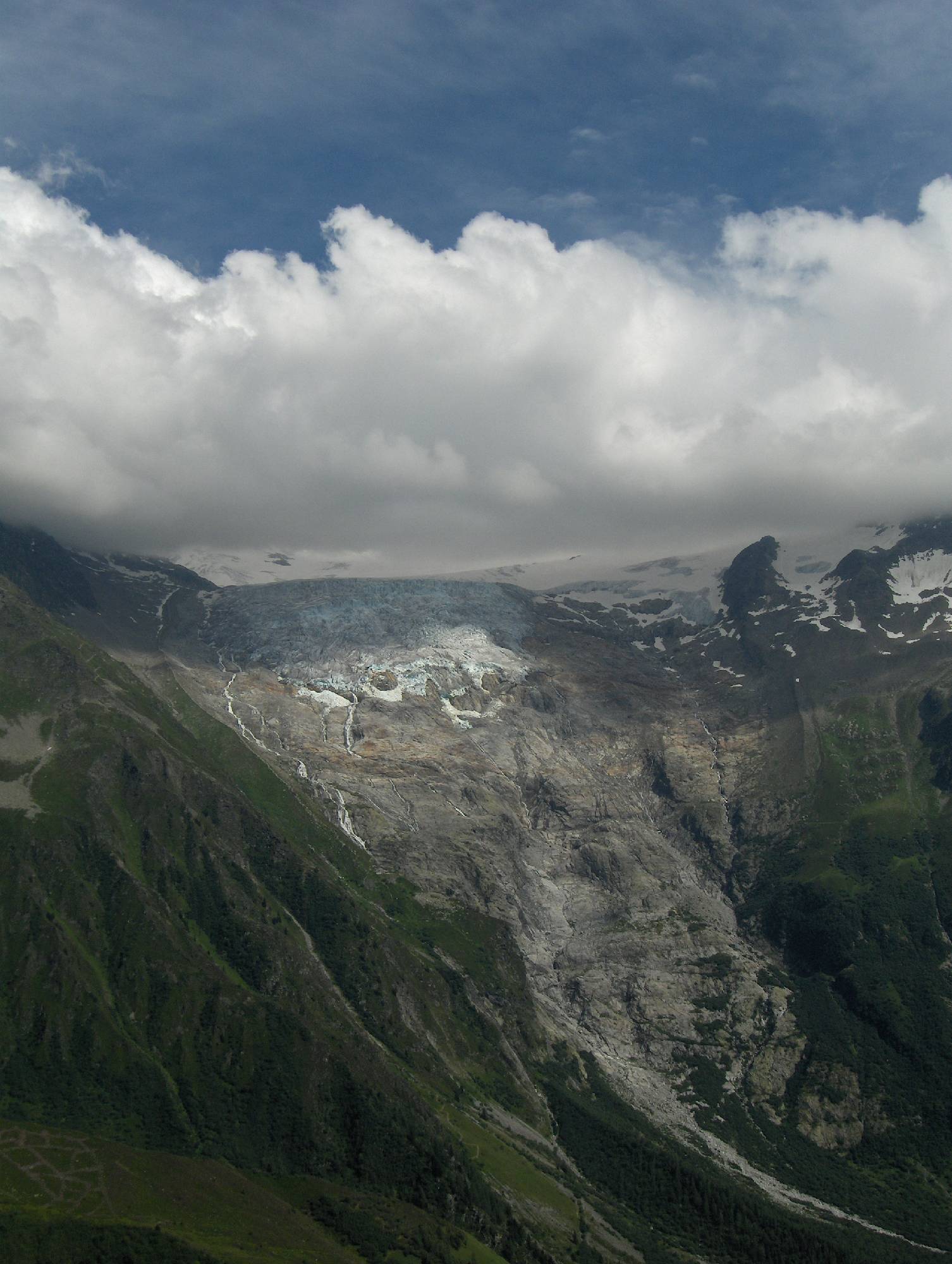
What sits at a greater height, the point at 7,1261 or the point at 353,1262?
the point at 7,1261

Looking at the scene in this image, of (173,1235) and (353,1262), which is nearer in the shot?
(173,1235)

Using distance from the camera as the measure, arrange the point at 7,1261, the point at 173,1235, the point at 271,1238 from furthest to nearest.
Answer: the point at 271,1238, the point at 173,1235, the point at 7,1261

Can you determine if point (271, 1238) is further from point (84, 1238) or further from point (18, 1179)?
point (18, 1179)

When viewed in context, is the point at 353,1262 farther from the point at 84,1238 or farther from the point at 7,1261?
the point at 7,1261

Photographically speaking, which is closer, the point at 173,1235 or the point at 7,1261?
the point at 7,1261

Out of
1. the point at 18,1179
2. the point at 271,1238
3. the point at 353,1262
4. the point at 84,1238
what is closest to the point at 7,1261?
the point at 84,1238

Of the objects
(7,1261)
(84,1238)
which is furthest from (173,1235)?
(7,1261)

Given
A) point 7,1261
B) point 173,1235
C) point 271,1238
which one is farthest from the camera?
point 271,1238

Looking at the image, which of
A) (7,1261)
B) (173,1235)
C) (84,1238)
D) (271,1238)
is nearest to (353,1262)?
(271,1238)
